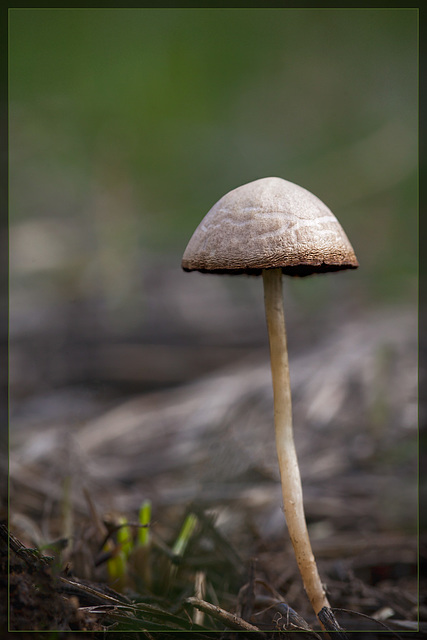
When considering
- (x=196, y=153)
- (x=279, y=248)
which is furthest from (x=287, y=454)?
(x=196, y=153)

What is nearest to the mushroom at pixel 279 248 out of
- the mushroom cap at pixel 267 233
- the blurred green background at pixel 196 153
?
the mushroom cap at pixel 267 233

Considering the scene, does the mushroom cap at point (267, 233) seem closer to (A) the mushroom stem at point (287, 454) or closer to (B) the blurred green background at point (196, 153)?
(A) the mushroom stem at point (287, 454)

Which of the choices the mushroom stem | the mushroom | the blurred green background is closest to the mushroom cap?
the mushroom

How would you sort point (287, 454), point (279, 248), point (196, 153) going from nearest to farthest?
1. point (279, 248)
2. point (287, 454)
3. point (196, 153)

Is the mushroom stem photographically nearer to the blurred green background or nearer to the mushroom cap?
the mushroom cap

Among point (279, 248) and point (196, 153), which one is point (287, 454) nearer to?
point (279, 248)

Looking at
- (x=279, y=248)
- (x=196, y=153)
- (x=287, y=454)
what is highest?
(x=196, y=153)

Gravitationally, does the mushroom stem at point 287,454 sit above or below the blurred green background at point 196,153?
below
